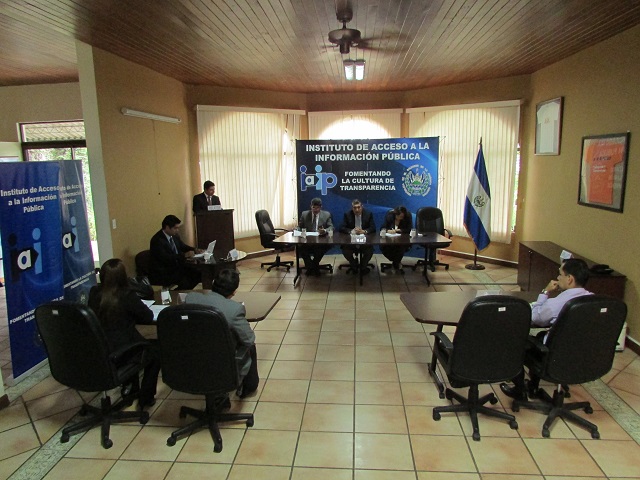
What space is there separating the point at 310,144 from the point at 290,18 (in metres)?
4.03

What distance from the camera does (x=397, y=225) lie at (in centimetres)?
727

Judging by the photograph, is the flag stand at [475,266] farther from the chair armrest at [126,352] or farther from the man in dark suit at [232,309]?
the chair armrest at [126,352]

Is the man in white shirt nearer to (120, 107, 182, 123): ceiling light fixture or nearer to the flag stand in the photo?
the flag stand

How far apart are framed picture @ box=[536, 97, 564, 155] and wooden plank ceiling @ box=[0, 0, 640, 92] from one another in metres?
0.63

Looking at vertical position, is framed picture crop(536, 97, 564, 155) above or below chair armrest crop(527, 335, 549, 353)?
above

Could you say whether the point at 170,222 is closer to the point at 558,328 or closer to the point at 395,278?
the point at 395,278

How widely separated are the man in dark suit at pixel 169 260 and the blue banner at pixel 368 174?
301cm

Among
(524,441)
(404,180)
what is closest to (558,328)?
(524,441)

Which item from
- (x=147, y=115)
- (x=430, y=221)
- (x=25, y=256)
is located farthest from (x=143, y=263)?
(x=430, y=221)

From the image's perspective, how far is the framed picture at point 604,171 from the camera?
15.2 ft

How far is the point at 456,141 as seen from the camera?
8195 mm

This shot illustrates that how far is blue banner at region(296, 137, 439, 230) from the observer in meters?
8.09

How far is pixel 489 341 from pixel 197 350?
1894 millimetres

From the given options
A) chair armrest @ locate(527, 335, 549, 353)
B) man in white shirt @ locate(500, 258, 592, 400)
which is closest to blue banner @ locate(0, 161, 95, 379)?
chair armrest @ locate(527, 335, 549, 353)
